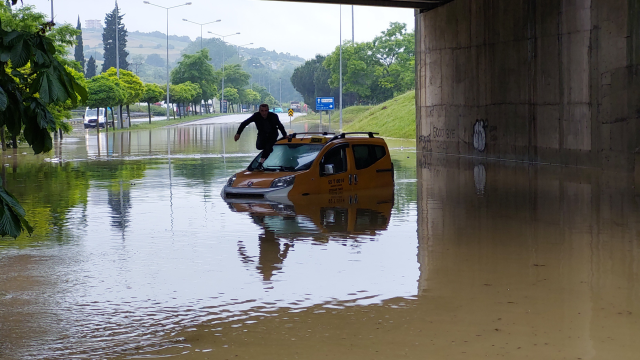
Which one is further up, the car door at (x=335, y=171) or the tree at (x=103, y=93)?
the tree at (x=103, y=93)

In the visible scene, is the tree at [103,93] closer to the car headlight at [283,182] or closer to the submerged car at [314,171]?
the submerged car at [314,171]

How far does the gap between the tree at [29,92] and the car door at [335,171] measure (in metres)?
12.2

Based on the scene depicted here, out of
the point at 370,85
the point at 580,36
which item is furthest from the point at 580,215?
the point at 370,85

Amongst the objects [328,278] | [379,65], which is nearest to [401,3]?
[328,278]

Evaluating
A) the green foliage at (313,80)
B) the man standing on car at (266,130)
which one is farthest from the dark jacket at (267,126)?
the green foliage at (313,80)

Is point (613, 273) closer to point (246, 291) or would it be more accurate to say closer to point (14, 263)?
point (246, 291)

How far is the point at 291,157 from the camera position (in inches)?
658

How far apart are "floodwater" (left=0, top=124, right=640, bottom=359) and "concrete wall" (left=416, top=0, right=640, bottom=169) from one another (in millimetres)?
5762

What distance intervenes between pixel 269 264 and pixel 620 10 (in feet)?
50.7

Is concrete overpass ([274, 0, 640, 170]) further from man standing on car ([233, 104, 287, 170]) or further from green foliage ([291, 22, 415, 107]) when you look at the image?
green foliage ([291, 22, 415, 107])

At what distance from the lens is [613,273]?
28.2 ft

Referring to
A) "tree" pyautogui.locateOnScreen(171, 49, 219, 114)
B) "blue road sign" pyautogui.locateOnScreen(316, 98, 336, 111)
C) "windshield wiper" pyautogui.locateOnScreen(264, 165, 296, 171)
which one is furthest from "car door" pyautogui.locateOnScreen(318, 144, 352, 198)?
"tree" pyautogui.locateOnScreen(171, 49, 219, 114)

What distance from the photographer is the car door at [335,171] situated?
52.6 feet

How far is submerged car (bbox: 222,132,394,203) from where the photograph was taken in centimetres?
1555
